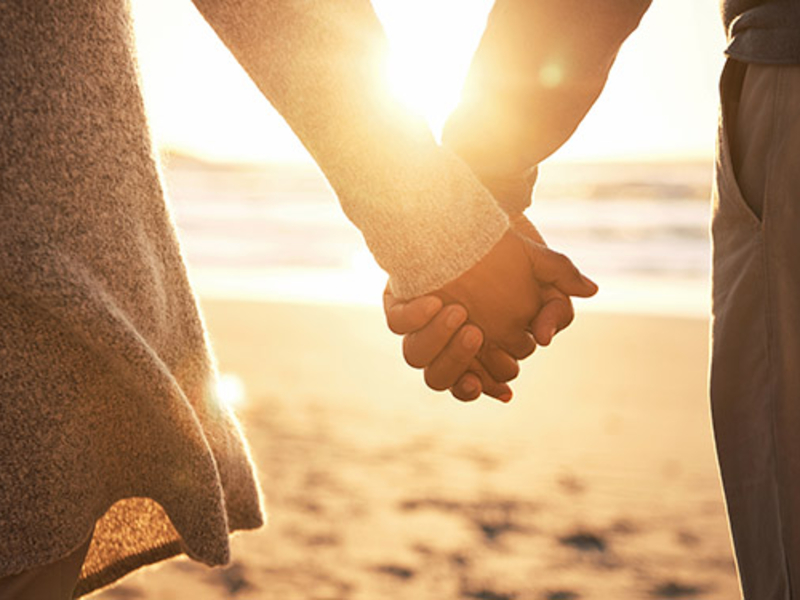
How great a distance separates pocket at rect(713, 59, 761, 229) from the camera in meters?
1.54

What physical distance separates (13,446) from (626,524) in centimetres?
325

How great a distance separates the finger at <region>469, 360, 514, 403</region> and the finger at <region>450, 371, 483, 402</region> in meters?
0.01

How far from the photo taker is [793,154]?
142 cm

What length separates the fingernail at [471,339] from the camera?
1.70m

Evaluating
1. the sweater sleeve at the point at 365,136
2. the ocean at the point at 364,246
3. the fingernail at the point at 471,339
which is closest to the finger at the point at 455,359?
the fingernail at the point at 471,339

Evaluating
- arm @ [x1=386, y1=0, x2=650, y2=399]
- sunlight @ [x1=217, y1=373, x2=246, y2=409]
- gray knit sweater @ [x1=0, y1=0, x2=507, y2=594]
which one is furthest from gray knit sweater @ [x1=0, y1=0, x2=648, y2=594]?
sunlight @ [x1=217, y1=373, x2=246, y2=409]

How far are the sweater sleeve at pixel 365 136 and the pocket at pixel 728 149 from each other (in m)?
0.40

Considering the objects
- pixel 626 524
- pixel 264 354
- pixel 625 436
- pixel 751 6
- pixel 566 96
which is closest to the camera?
pixel 751 6

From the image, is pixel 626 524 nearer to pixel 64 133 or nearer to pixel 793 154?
pixel 793 154

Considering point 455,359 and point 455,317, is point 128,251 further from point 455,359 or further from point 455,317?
point 455,359

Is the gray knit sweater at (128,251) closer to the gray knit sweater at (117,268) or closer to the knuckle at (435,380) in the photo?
the gray knit sweater at (117,268)

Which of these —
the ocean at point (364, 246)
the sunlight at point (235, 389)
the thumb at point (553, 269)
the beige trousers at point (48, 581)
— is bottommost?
the beige trousers at point (48, 581)

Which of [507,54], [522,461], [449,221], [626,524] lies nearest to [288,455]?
[522,461]

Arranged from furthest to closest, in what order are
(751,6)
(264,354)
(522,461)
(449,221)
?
(264,354) → (522,461) → (751,6) → (449,221)
